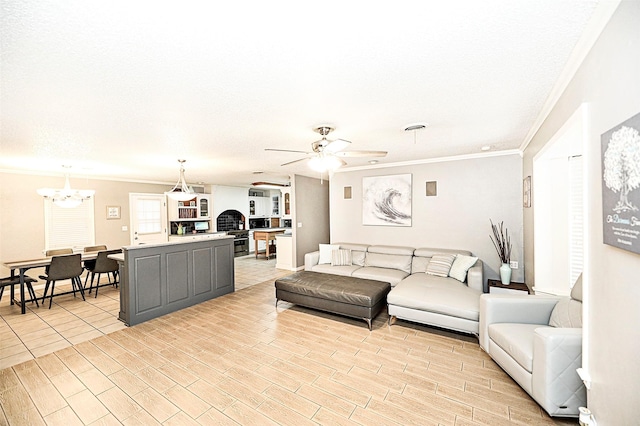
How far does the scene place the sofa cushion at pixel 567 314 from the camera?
2.14 m

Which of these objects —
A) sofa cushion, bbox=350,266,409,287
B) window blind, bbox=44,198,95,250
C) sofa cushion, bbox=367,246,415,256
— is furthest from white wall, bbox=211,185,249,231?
sofa cushion, bbox=350,266,409,287

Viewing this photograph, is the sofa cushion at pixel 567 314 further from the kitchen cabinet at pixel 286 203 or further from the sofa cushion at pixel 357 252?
the kitchen cabinet at pixel 286 203

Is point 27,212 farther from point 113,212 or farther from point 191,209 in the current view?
point 191,209

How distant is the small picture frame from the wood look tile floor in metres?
3.11

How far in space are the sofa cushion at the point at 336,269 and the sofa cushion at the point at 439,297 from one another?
1.05m

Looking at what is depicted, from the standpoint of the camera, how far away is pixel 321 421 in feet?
6.34

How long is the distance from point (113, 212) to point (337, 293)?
6273 millimetres

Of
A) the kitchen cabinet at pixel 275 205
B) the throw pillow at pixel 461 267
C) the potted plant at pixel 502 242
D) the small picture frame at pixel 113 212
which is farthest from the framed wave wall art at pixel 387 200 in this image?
the small picture frame at pixel 113 212

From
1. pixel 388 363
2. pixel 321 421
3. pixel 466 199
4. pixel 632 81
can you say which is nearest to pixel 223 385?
pixel 321 421

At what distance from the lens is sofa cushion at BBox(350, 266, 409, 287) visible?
13.6 feet

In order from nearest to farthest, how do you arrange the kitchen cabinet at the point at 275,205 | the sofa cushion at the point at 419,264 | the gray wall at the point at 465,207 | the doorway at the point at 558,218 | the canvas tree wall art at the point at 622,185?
the canvas tree wall art at the point at 622,185 < the doorway at the point at 558,218 < the gray wall at the point at 465,207 < the sofa cushion at the point at 419,264 < the kitchen cabinet at the point at 275,205

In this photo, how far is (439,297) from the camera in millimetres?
3240

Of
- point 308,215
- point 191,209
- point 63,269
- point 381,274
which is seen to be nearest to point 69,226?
point 63,269

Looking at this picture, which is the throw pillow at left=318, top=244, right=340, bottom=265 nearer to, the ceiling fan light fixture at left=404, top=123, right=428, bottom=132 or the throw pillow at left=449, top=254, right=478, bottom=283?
the throw pillow at left=449, top=254, right=478, bottom=283
